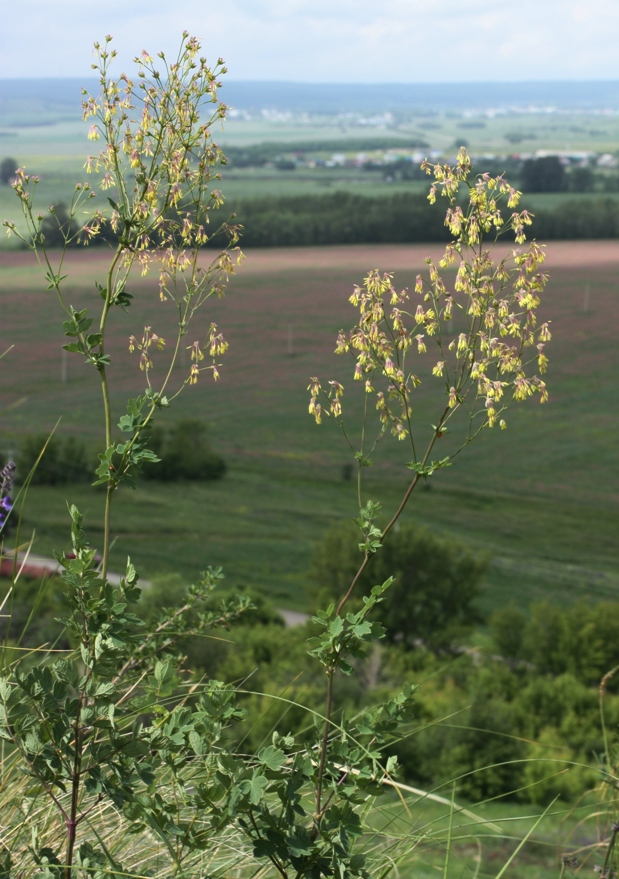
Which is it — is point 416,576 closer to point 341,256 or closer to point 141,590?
point 141,590

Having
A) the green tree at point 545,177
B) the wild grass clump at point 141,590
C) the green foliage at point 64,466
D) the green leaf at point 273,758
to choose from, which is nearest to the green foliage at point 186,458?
the green foliage at point 64,466

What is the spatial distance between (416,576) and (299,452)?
133 ft

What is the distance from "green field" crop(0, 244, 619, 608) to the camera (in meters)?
69.0

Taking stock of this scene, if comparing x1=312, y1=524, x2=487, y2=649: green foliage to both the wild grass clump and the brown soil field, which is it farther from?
the wild grass clump

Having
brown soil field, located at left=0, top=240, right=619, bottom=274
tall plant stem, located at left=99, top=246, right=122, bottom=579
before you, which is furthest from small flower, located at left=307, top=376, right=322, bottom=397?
brown soil field, located at left=0, top=240, right=619, bottom=274

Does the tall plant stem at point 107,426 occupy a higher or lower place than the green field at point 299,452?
higher

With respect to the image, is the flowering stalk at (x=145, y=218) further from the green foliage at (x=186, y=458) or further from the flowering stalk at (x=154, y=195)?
the green foliage at (x=186, y=458)

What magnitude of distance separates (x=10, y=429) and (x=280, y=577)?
3979 cm

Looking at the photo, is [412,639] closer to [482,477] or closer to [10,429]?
[482,477]

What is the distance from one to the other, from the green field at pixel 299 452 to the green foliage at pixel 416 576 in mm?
3448

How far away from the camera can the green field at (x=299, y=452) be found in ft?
226

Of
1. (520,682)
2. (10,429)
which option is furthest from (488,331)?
(10,429)

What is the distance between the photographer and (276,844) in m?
1.99

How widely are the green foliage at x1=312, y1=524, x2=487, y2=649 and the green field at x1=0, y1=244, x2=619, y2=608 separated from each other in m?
3.45
